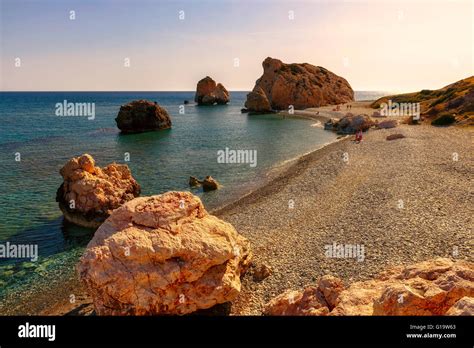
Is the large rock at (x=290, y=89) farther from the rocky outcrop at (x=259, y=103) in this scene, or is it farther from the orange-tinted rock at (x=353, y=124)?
the orange-tinted rock at (x=353, y=124)

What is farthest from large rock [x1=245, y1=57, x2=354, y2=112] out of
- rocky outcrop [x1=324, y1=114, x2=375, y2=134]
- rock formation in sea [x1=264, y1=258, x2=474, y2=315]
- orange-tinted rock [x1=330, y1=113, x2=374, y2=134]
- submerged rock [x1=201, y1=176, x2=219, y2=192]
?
rock formation in sea [x1=264, y1=258, x2=474, y2=315]

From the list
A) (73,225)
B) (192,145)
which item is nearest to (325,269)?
(73,225)

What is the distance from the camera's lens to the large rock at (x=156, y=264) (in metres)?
14.1

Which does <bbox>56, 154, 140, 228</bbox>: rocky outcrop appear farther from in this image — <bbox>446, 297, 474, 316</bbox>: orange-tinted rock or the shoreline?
<bbox>446, 297, 474, 316</bbox>: orange-tinted rock

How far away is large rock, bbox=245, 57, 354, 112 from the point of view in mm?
136000

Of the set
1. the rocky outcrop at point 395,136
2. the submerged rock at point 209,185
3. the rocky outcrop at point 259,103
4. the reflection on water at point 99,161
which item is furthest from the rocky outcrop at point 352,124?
the rocky outcrop at point 259,103

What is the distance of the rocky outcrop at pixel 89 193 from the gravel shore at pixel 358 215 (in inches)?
329

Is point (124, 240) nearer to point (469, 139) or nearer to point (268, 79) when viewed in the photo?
point (469, 139)

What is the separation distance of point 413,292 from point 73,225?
24835 mm

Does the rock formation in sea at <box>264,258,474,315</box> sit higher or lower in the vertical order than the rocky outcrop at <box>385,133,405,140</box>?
lower

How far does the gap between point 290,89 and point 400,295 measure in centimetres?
13823

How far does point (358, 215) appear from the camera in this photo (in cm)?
2489

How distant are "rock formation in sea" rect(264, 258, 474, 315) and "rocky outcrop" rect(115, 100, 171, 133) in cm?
7827

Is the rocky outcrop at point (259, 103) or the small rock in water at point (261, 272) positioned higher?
the rocky outcrop at point (259, 103)
